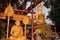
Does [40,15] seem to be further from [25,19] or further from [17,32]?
[17,32]

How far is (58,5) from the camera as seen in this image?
2.26 metres

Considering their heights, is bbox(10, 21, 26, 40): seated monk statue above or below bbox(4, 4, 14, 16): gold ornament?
below

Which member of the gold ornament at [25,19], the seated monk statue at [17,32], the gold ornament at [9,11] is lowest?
the seated monk statue at [17,32]

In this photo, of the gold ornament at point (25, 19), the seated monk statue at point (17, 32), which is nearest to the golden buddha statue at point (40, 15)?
the gold ornament at point (25, 19)

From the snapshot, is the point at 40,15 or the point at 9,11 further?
the point at 40,15

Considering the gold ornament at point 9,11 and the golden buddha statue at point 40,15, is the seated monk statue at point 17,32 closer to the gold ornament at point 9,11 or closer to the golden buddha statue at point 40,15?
the gold ornament at point 9,11

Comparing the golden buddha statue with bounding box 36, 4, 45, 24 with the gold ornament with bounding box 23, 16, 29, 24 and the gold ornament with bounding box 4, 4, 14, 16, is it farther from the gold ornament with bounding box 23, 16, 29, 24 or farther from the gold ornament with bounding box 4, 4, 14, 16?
the gold ornament with bounding box 4, 4, 14, 16

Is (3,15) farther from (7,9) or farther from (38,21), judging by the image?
(38,21)

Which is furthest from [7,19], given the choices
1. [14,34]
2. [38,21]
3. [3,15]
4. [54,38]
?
[54,38]

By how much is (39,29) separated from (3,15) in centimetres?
43

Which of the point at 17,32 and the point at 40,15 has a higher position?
the point at 40,15

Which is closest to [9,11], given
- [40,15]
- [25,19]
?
[25,19]

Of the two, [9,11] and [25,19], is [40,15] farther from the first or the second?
[9,11]

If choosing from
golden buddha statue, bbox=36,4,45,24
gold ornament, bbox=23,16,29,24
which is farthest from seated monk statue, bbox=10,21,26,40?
golden buddha statue, bbox=36,4,45,24
